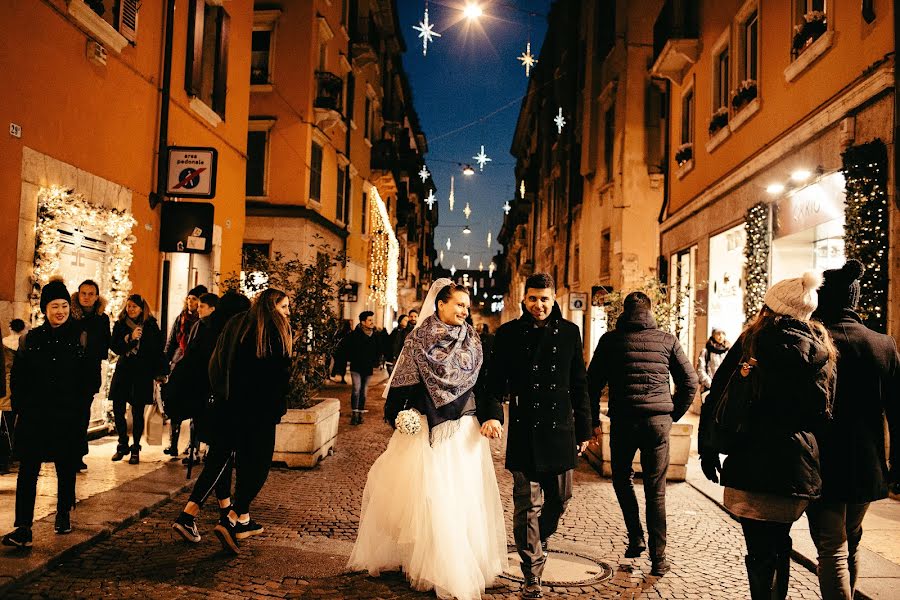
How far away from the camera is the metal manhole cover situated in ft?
16.4

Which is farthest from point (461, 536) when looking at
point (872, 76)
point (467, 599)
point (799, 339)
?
point (872, 76)

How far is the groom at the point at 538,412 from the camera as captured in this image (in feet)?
15.5

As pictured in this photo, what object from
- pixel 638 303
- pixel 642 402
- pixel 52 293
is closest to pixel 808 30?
pixel 638 303

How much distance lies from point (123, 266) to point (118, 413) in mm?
2855

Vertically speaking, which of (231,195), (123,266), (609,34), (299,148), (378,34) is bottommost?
(123,266)

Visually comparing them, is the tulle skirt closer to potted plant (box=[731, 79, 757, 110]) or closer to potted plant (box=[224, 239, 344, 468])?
potted plant (box=[224, 239, 344, 468])

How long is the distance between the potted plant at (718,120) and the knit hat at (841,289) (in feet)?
33.9

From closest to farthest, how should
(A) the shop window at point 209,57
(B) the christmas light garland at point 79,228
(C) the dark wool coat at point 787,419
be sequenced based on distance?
(C) the dark wool coat at point 787,419 → (B) the christmas light garland at point 79,228 → (A) the shop window at point 209,57

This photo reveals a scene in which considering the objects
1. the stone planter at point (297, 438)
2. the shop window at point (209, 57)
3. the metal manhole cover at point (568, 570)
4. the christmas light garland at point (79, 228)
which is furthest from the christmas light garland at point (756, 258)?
the shop window at point (209, 57)

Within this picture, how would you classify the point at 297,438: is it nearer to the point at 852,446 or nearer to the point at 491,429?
the point at 491,429

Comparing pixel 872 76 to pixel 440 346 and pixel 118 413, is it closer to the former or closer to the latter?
pixel 440 346

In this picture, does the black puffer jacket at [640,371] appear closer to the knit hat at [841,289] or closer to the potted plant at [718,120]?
the knit hat at [841,289]

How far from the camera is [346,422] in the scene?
13086mm

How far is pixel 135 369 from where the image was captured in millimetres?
8648
